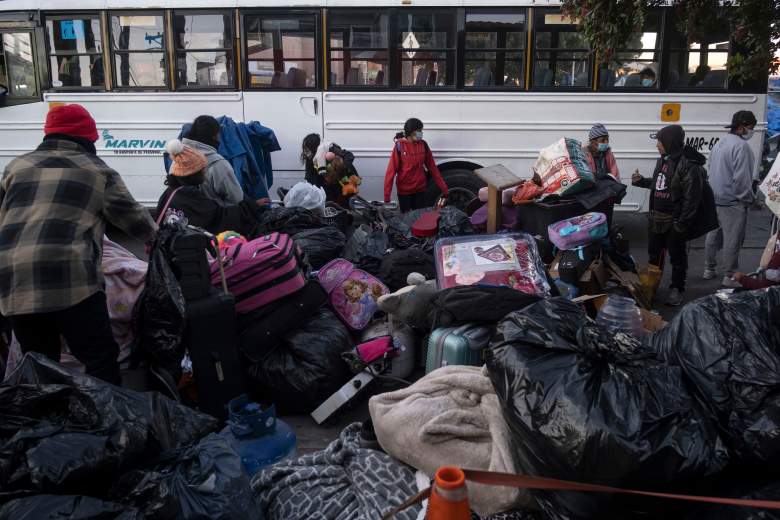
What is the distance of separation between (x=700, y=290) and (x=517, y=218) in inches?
81.2

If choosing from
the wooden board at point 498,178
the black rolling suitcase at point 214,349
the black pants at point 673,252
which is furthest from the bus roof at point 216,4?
the black rolling suitcase at point 214,349

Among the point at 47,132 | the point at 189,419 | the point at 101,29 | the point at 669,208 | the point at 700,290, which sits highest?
the point at 101,29

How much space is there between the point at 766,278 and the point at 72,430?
352 centimetres

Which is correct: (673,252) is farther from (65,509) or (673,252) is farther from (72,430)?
(65,509)

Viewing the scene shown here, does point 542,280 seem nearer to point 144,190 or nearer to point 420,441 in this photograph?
point 420,441

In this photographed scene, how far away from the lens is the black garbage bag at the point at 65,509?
1867mm

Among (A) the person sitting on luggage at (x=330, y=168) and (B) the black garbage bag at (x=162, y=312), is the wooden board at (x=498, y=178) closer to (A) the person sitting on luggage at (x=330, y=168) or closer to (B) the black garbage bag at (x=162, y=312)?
(A) the person sitting on luggage at (x=330, y=168)

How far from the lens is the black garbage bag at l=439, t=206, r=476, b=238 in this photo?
5.71 metres

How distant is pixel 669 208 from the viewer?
19.3ft

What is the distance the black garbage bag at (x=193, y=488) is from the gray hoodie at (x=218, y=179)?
3548 mm

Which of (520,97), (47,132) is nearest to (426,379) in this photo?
(47,132)

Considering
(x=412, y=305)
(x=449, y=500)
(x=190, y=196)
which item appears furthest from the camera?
(x=190, y=196)

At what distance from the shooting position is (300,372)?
13.2ft

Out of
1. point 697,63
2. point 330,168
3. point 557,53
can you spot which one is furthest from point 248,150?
point 697,63
